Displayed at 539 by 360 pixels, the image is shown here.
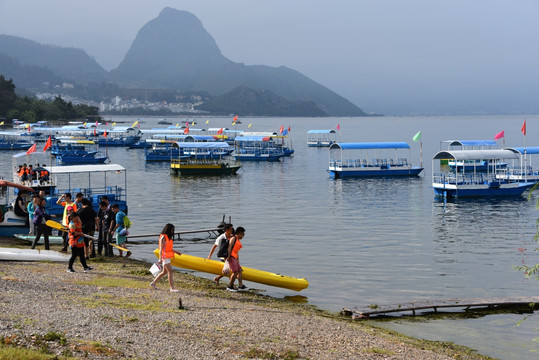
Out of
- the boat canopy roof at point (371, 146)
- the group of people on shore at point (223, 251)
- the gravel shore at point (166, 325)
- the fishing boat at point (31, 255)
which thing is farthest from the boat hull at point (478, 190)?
the fishing boat at point (31, 255)

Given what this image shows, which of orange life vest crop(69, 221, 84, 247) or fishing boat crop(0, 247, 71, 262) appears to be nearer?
orange life vest crop(69, 221, 84, 247)

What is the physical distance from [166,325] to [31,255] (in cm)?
1040

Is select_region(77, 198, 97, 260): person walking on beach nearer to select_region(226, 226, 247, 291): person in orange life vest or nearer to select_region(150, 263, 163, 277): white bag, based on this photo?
select_region(150, 263, 163, 277): white bag

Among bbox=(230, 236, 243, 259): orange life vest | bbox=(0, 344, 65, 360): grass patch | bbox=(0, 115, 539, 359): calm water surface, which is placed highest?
bbox=(230, 236, 243, 259): orange life vest

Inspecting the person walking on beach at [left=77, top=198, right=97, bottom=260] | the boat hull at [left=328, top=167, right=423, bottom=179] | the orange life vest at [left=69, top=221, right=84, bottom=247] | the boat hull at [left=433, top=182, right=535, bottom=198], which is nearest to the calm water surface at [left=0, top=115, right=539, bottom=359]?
the boat hull at [left=433, top=182, right=535, bottom=198]

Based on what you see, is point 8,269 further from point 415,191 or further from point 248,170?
point 248,170

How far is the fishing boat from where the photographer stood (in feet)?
72.1

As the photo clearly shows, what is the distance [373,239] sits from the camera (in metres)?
35.8

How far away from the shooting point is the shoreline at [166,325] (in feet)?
39.7

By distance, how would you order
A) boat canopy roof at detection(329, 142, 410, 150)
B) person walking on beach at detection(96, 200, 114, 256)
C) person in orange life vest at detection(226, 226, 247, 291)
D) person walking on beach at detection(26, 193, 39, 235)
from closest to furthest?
person in orange life vest at detection(226, 226, 247, 291), person walking on beach at detection(96, 200, 114, 256), person walking on beach at detection(26, 193, 39, 235), boat canopy roof at detection(329, 142, 410, 150)

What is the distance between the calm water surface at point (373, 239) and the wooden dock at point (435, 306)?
609mm

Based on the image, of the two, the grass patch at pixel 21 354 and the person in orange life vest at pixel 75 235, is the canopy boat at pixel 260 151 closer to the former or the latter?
the person in orange life vest at pixel 75 235

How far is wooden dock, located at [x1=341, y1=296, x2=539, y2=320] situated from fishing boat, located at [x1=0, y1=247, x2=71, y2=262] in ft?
32.8

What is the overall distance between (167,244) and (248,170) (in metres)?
68.7
